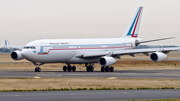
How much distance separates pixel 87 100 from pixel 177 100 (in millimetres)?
4989

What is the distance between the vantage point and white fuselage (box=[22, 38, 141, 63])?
46.3 metres

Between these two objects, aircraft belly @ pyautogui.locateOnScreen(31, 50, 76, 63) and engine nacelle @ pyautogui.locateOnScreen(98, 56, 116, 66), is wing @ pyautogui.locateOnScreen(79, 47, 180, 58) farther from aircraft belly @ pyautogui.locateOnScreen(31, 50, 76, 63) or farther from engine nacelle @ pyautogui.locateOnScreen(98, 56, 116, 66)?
aircraft belly @ pyautogui.locateOnScreen(31, 50, 76, 63)

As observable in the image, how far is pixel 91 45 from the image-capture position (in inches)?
2047

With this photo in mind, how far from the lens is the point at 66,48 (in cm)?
4894

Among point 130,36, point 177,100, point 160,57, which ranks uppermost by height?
point 130,36

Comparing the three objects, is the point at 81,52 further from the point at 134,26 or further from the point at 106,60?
the point at 134,26

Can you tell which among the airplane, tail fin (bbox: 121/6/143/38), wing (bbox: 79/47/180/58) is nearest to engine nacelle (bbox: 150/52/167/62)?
the airplane

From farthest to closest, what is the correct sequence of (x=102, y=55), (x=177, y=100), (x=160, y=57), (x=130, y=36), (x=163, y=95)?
(x=130, y=36)
(x=102, y=55)
(x=160, y=57)
(x=163, y=95)
(x=177, y=100)

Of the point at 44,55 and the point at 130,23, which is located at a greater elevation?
the point at 130,23

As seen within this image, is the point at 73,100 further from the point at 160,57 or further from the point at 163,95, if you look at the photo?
the point at 160,57

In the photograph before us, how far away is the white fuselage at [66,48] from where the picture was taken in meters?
46.3

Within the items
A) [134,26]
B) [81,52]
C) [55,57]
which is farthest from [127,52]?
[134,26]

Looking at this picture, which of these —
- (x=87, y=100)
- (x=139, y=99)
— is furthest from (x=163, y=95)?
(x=87, y=100)

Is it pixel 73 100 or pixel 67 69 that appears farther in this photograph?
pixel 67 69
